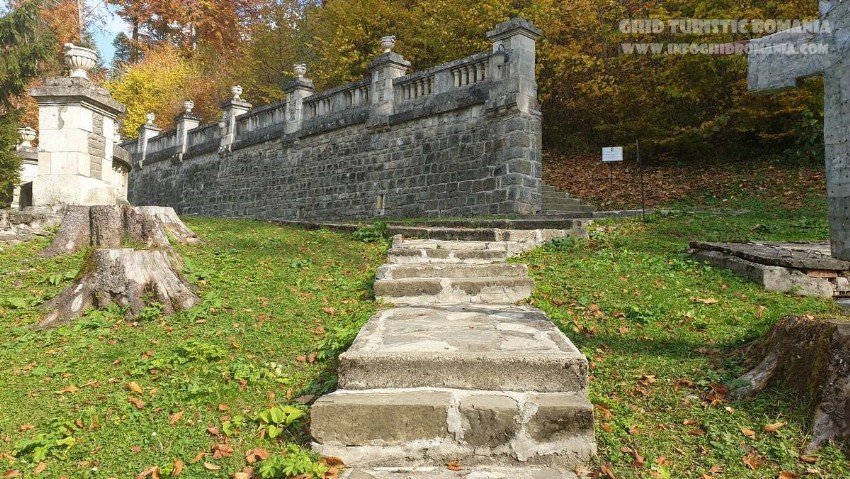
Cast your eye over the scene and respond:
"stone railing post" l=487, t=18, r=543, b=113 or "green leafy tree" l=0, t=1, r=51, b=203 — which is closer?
"stone railing post" l=487, t=18, r=543, b=113

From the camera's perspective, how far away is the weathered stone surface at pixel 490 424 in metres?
2.73

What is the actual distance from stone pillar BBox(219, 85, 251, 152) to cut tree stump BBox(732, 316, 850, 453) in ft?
61.0

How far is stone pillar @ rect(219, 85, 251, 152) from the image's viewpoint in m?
18.9

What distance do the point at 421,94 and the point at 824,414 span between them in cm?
1135

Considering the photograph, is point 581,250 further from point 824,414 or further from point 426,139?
point 426,139

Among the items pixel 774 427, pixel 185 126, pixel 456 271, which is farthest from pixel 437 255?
pixel 185 126

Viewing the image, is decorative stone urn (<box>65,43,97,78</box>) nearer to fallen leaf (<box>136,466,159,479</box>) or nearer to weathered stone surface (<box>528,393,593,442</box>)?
fallen leaf (<box>136,466,159,479</box>)

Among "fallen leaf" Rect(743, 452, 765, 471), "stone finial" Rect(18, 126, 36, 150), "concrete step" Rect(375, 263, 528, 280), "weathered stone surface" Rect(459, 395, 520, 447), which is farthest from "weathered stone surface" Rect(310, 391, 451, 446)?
"stone finial" Rect(18, 126, 36, 150)

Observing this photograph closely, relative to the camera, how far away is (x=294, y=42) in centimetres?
2672

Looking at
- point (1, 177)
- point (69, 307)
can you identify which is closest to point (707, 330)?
point (69, 307)

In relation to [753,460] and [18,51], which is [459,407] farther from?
[18,51]

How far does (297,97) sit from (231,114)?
426 cm

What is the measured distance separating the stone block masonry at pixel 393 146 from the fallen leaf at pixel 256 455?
863cm

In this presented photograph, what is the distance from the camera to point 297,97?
16.1 m
